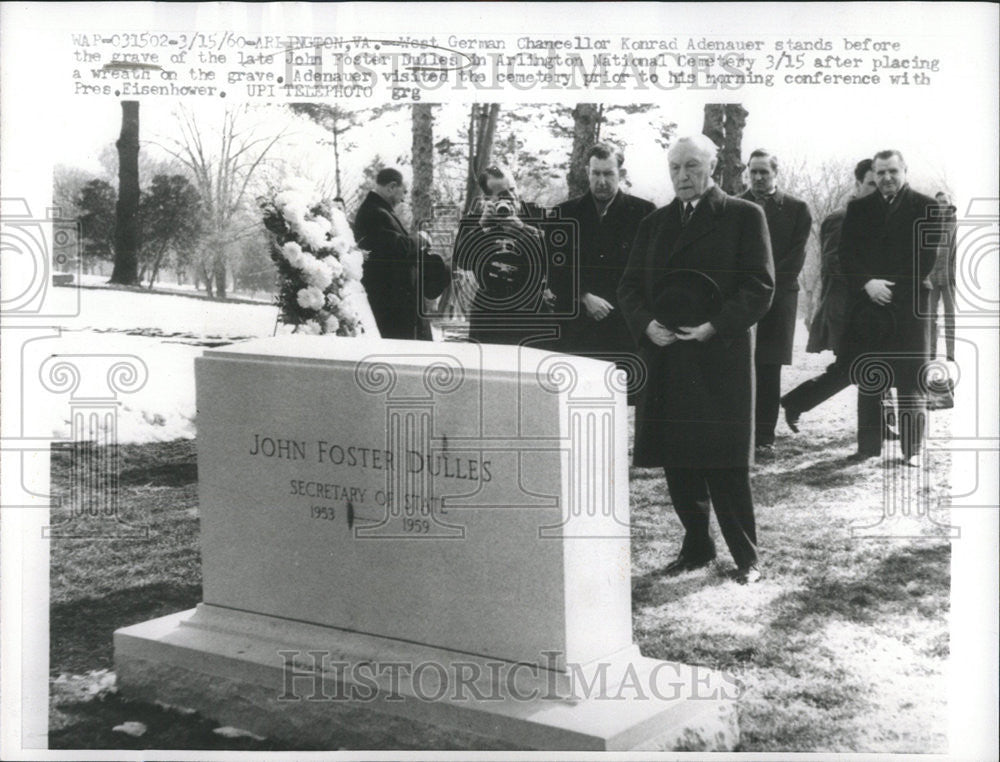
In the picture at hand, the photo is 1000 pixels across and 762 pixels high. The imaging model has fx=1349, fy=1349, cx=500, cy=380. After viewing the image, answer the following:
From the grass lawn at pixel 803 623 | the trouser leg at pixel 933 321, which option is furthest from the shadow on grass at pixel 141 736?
the trouser leg at pixel 933 321

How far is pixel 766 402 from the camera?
4836 millimetres

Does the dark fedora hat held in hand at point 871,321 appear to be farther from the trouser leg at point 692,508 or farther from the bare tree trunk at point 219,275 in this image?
the bare tree trunk at point 219,275

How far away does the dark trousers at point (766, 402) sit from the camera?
15.9ft

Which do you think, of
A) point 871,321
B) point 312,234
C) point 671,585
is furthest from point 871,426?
point 312,234

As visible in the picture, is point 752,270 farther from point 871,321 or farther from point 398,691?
point 398,691

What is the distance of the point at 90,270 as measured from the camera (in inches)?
198

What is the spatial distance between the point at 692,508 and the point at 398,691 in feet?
4.11

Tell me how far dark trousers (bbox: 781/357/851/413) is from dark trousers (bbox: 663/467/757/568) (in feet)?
0.96

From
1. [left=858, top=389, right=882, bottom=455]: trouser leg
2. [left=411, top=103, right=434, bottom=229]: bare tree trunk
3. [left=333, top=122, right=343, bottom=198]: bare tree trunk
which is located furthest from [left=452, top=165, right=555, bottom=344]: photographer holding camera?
[left=858, top=389, right=882, bottom=455]: trouser leg

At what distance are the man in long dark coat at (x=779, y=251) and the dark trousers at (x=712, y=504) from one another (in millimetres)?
307

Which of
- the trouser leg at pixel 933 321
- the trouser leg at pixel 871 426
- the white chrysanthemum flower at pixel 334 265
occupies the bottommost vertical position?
the trouser leg at pixel 871 426

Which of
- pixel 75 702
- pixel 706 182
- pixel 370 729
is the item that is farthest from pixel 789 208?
pixel 75 702

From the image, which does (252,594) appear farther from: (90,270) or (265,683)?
(90,270)

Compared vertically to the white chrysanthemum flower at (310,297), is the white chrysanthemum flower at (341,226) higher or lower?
higher
